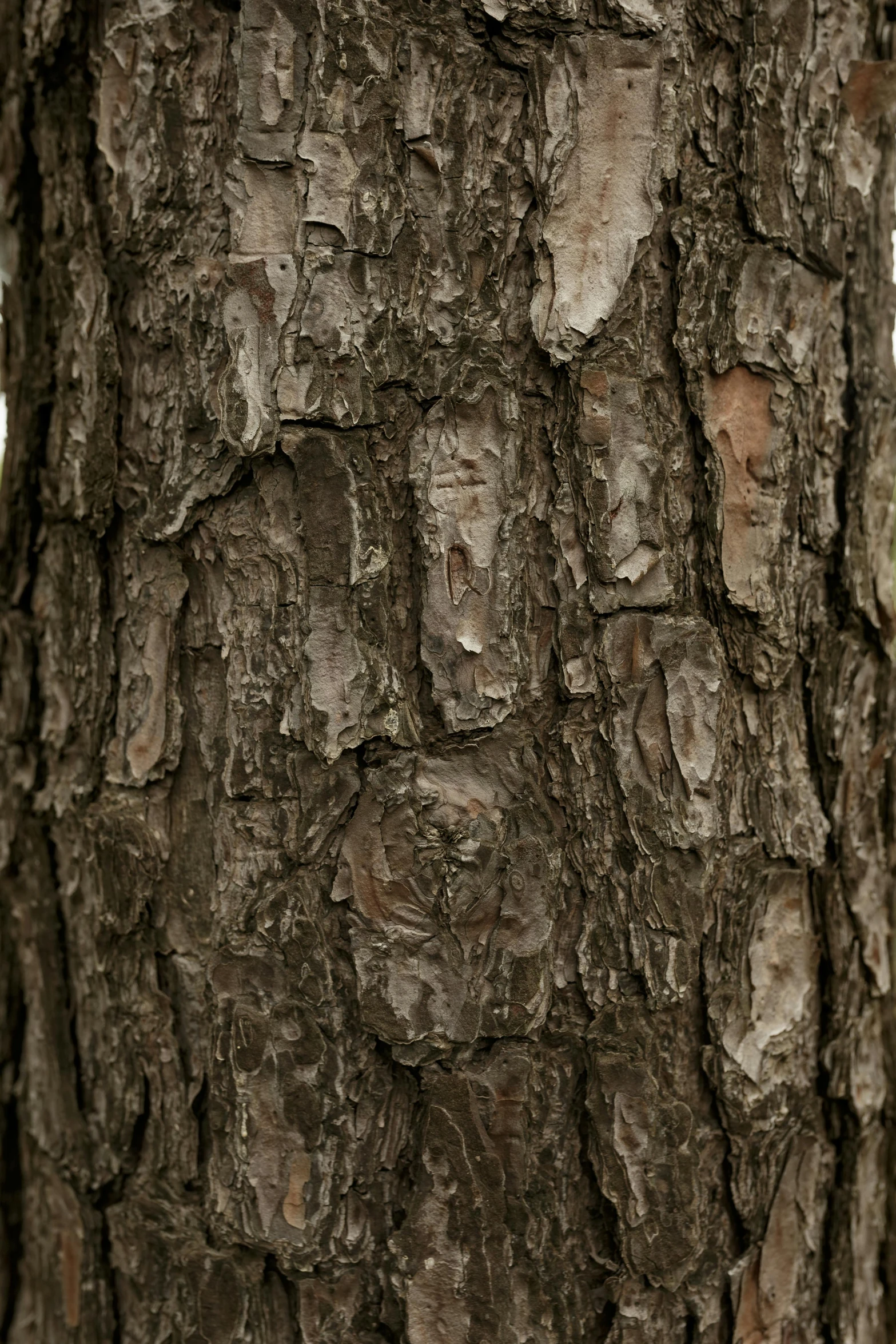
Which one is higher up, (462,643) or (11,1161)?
(462,643)

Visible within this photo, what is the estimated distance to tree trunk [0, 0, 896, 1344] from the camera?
108 centimetres

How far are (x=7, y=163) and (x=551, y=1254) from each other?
1394mm

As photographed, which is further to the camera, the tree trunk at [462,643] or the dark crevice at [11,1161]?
the dark crevice at [11,1161]

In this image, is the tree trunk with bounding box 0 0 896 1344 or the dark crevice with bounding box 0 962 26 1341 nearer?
the tree trunk with bounding box 0 0 896 1344

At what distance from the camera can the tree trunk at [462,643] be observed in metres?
1.08

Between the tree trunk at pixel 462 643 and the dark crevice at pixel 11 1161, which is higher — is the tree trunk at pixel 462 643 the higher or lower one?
the higher one

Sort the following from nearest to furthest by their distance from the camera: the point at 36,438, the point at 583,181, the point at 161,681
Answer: the point at 583,181 → the point at 161,681 → the point at 36,438

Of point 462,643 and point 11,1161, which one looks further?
point 11,1161

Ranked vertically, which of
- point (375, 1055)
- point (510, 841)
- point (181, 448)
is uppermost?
point (181, 448)

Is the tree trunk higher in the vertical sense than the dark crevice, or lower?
higher

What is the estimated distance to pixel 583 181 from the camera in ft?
3.54

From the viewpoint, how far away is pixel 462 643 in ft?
3.57

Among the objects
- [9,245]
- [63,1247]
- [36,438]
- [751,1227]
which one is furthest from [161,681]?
[751,1227]

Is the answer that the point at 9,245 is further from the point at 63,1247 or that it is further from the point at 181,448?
the point at 63,1247
